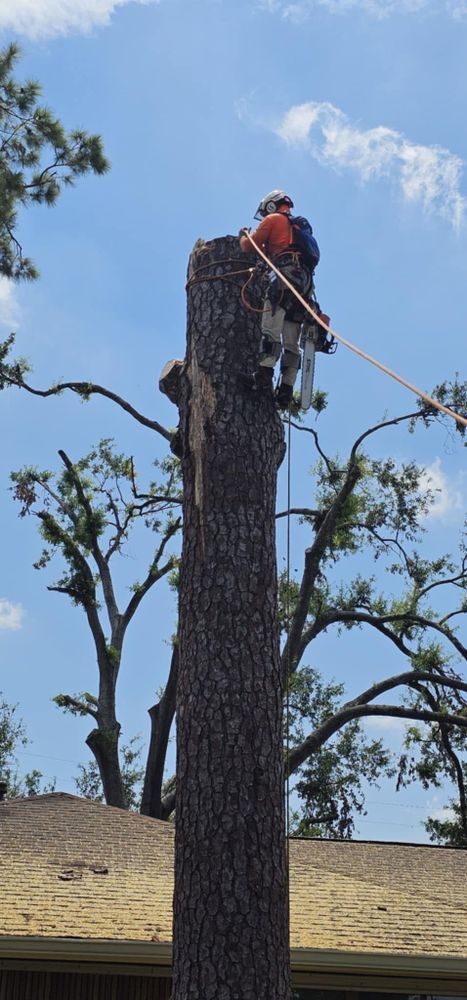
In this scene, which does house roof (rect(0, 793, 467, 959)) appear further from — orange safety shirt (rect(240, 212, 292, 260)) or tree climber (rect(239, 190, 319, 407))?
orange safety shirt (rect(240, 212, 292, 260))

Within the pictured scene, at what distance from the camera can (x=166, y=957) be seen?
28.2ft

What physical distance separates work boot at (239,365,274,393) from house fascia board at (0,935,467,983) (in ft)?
15.5

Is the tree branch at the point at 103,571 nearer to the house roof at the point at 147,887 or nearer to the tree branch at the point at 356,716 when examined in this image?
the tree branch at the point at 356,716

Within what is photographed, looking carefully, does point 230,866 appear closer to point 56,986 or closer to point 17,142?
point 56,986

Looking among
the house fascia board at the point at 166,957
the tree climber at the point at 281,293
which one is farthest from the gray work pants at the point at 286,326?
the house fascia board at the point at 166,957

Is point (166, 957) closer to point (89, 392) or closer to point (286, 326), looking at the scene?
point (286, 326)

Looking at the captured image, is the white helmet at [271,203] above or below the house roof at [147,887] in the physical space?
above

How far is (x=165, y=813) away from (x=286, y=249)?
16.7 meters

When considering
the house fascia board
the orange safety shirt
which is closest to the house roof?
the house fascia board

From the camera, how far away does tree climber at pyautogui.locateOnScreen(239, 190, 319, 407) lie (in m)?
6.12

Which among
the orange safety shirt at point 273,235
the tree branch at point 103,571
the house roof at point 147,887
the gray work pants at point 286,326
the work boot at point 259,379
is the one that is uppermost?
the tree branch at point 103,571

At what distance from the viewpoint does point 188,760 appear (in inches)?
206

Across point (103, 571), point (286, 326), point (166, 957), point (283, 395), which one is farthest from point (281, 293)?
point (103, 571)

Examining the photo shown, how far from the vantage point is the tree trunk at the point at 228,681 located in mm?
4859
